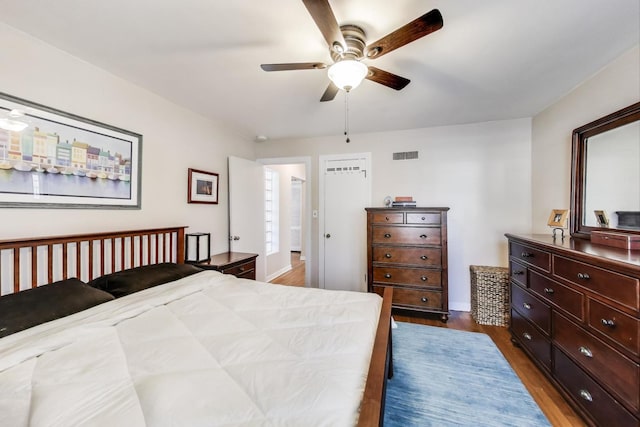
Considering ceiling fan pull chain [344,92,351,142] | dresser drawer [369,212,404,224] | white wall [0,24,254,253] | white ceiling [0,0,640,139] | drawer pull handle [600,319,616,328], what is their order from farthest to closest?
dresser drawer [369,212,404,224]
ceiling fan pull chain [344,92,351,142]
white wall [0,24,254,253]
white ceiling [0,0,640,139]
drawer pull handle [600,319,616,328]

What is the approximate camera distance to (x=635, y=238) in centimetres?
157

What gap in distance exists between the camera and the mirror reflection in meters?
1.78

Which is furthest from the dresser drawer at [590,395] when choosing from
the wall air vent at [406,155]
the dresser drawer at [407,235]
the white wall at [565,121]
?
the wall air vent at [406,155]

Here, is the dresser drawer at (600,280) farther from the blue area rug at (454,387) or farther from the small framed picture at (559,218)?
the blue area rug at (454,387)

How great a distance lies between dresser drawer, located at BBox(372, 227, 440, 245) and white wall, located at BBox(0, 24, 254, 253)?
2111mm

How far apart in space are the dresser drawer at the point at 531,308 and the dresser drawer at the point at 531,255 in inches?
10.9

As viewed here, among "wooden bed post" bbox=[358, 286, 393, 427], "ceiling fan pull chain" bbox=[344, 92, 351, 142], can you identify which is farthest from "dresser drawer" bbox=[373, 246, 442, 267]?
"wooden bed post" bbox=[358, 286, 393, 427]

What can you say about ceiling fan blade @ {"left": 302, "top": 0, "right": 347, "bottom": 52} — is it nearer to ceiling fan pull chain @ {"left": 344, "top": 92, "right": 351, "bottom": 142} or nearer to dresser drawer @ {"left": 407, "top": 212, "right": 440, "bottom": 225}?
ceiling fan pull chain @ {"left": 344, "top": 92, "right": 351, "bottom": 142}

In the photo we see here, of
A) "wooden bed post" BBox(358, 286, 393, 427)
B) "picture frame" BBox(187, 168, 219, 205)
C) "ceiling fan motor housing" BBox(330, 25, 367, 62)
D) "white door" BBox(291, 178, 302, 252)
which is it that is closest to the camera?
"wooden bed post" BBox(358, 286, 393, 427)

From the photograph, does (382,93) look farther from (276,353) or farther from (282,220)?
(282,220)

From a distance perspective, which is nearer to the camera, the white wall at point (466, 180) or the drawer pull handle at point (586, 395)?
the drawer pull handle at point (586, 395)

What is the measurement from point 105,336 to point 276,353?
0.84m

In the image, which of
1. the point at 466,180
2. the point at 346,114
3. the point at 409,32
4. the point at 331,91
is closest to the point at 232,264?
the point at 331,91

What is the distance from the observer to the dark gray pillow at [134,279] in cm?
183
